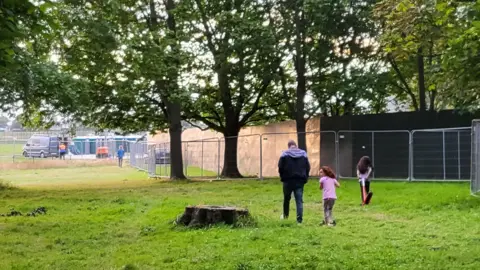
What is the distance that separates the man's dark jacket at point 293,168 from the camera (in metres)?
11.6

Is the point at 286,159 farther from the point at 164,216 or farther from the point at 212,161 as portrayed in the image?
the point at 212,161

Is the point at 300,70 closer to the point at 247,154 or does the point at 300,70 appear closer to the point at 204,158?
the point at 247,154

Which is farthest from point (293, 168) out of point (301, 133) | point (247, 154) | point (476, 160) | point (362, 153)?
point (247, 154)

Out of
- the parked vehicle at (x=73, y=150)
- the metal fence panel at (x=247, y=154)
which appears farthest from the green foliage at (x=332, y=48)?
the parked vehicle at (x=73, y=150)

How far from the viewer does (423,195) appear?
637 inches

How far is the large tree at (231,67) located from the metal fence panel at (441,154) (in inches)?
251

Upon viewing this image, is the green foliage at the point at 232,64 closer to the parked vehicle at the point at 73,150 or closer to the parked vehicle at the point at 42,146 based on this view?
the parked vehicle at the point at 42,146

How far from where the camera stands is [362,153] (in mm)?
22734

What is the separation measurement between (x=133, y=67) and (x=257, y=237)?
532 inches

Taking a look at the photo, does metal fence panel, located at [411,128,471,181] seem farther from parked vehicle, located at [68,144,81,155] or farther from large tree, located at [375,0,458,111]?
parked vehicle, located at [68,144,81,155]

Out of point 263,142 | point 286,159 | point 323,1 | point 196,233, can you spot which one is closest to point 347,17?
point 323,1

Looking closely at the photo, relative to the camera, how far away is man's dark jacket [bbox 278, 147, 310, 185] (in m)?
11.6

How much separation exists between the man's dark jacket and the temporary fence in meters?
6.60

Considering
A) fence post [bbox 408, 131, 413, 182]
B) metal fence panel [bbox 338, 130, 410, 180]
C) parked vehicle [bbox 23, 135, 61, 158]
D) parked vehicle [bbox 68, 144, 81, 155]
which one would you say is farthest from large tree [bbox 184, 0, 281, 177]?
parked vehicle [bbox 68, 144, 81, 155]
